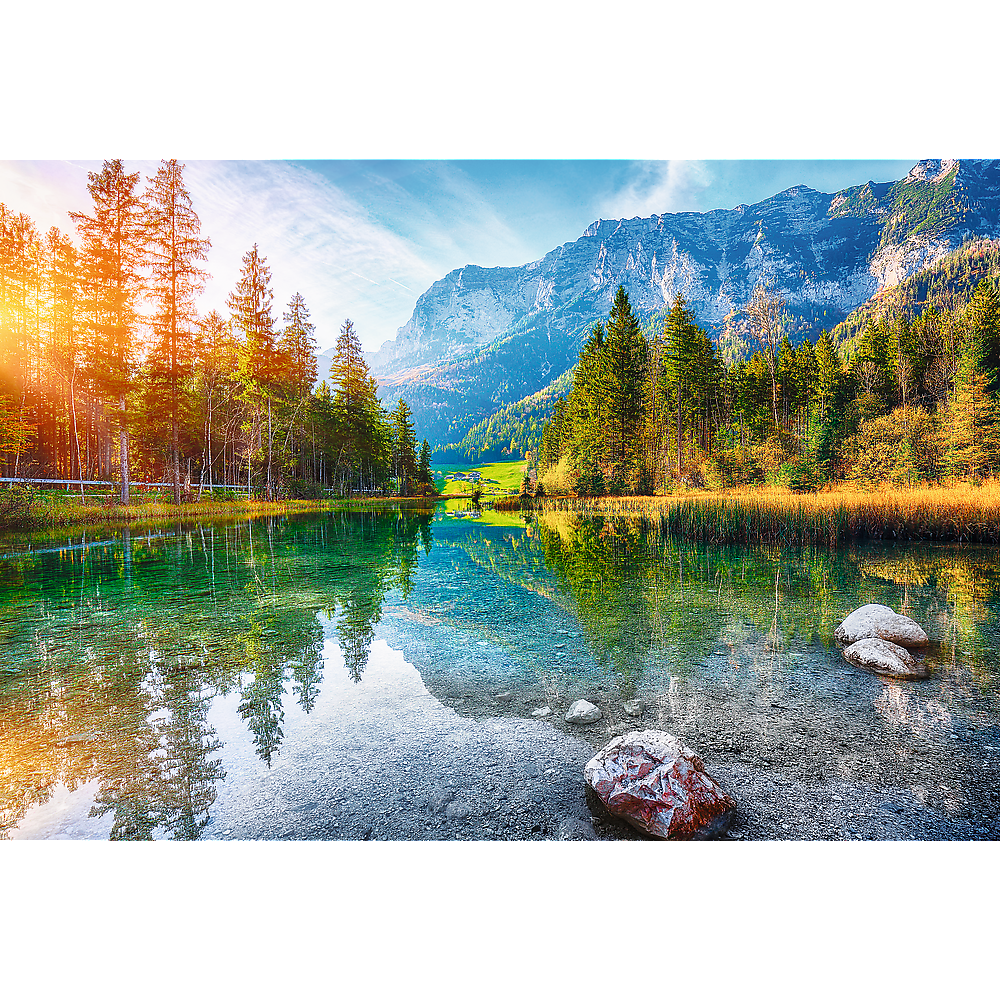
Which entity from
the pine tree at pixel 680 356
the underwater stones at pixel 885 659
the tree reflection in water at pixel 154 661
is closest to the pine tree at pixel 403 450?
the pine tree at pixel 680 356

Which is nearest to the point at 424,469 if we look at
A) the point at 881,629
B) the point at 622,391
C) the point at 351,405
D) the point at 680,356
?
the point at 351,405

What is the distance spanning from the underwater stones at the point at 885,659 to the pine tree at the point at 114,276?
2593 cm

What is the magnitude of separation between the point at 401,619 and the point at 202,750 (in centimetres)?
389

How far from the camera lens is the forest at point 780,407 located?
1130 inches

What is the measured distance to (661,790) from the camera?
2.54 m

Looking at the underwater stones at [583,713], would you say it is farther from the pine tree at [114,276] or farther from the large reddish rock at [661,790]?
the pine tree at [114,276]

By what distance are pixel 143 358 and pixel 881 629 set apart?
30.8m

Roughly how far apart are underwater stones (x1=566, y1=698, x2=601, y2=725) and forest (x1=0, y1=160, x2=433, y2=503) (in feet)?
78.8

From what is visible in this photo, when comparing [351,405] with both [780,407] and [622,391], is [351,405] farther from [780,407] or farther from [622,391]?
[780,407]

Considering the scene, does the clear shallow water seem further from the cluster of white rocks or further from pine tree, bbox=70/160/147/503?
pine tree, bbox=70/160/147/503

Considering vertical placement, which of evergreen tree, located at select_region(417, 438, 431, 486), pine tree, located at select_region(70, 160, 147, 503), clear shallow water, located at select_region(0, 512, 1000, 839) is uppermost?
pine tree, located at select_region(70, 160, 147, 503)

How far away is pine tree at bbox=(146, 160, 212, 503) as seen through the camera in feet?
75.4

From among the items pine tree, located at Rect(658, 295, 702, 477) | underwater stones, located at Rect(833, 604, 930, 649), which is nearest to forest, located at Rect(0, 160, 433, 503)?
underwater stones, located at Rect(833, 604, 930, 649)
